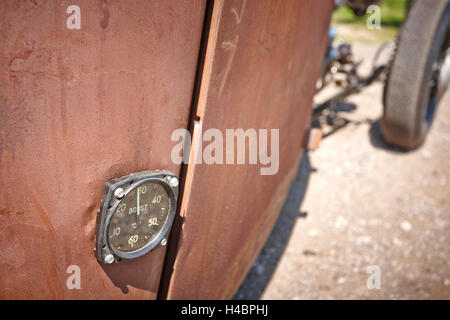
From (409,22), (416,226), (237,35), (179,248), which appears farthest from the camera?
(409,22)

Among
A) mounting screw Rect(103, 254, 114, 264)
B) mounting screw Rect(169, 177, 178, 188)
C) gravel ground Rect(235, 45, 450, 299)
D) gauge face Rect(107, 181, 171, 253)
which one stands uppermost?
mounting screw Rect(169, 177, 178, 188)

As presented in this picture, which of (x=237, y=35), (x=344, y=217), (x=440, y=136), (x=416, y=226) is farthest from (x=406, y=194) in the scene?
(x=237, y=35)

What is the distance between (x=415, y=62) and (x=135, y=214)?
2.28 metres

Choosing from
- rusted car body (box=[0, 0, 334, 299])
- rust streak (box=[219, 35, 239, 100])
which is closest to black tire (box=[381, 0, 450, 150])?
rusted car body (box=[0, 0, 334, 299])

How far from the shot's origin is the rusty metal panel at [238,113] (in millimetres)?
828

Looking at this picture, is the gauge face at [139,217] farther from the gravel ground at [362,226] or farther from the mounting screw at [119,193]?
the gravel ground at [362,226]

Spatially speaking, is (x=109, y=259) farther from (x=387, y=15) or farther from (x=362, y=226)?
(x=387, y=15)

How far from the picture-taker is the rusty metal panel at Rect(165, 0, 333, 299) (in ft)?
Result: 2.72

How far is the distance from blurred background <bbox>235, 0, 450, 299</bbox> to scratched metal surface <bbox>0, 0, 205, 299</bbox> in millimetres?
1122

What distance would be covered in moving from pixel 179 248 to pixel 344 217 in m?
1.57

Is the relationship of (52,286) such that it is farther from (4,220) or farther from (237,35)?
(237,35)

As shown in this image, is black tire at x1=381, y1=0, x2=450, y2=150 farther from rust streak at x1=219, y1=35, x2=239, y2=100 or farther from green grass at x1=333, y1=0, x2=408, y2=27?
green grass at x1=333, y1=0, x2=408, y2=27

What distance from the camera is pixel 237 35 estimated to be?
83cm

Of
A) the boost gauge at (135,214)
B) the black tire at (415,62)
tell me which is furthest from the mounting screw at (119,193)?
the black tire at (415,62)
